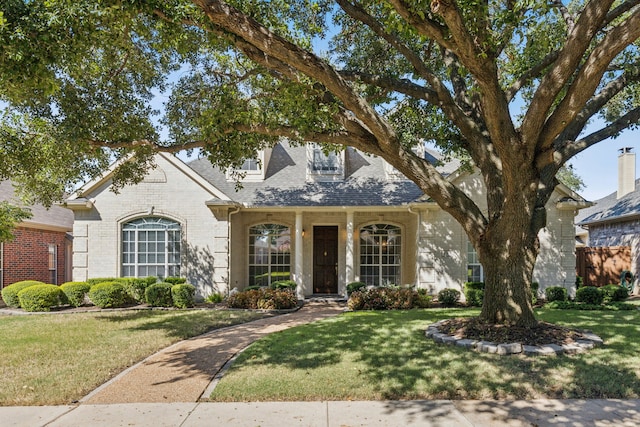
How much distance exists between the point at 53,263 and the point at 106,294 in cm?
734

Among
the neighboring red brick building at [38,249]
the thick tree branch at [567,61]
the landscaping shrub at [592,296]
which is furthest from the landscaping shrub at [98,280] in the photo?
the landscaping shrub at [592,296]

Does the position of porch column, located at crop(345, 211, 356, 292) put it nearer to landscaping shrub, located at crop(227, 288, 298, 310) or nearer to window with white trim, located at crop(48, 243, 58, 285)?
landscaping shrub, located at crop(227, 288, 298, 310)

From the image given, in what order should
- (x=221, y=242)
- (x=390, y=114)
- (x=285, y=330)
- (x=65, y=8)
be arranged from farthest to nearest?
(x=221, y=242)
(x=390, y=114)
(x=285, y=330)
(x=65, y=8)

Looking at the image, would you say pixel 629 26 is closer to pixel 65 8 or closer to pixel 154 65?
pixel 65 8

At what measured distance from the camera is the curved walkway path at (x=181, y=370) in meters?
5.12

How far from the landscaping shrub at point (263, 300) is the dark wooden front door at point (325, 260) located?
8.94 ft

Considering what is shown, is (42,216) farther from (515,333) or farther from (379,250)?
(515,333)

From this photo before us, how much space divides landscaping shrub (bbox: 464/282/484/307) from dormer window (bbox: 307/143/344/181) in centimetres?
602

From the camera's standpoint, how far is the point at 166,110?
10.2 meters

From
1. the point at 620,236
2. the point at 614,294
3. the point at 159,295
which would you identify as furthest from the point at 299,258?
the point at 620,236

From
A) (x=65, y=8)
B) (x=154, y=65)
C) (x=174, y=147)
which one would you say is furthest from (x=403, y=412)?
(x=154, y=65)

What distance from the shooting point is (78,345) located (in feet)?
25.1

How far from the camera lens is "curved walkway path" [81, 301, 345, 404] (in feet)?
16.8

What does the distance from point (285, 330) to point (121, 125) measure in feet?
19.3
